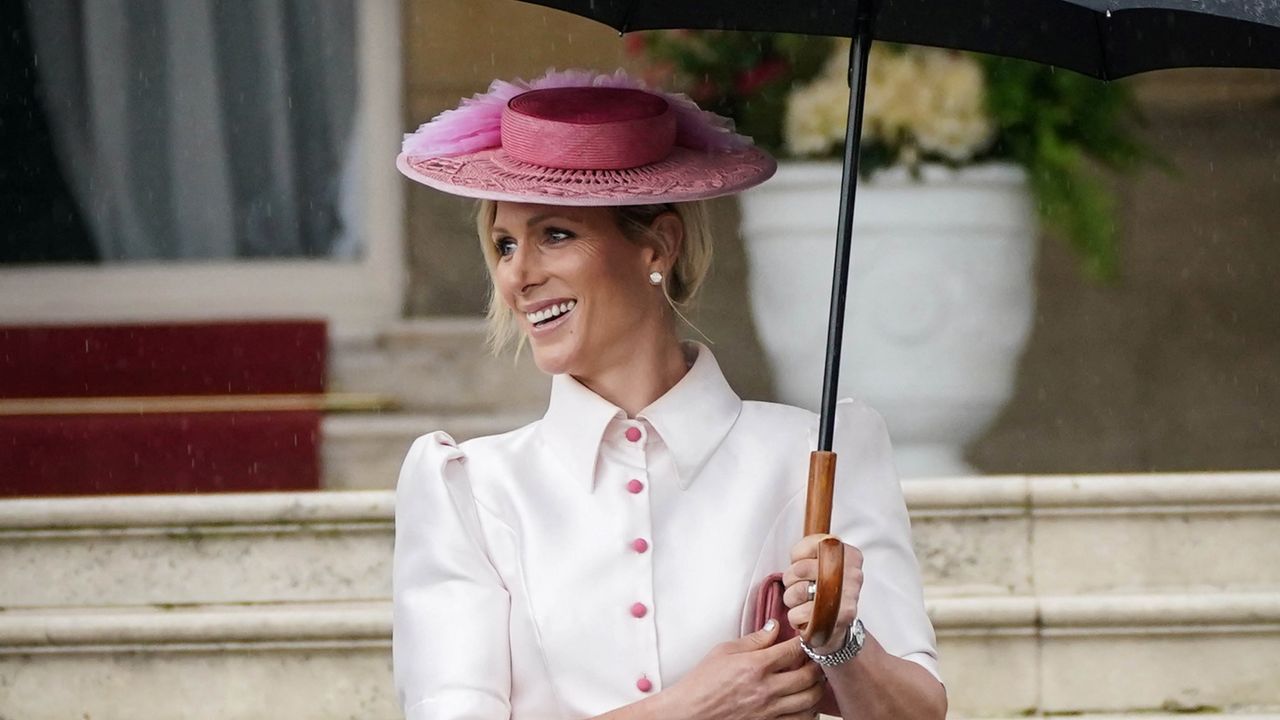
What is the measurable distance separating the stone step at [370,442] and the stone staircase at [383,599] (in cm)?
74

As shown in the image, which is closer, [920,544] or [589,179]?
[589,179]

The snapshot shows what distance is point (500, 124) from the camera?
2.15m

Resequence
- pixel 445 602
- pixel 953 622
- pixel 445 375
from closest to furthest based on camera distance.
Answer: pixel 445 602 → pixel 953 622 → pixel 445 375

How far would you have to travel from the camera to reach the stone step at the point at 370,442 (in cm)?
434

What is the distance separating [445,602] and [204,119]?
134 inches

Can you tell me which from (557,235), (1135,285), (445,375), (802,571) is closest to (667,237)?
(557,235)

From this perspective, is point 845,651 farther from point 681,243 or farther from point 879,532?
point 681,243

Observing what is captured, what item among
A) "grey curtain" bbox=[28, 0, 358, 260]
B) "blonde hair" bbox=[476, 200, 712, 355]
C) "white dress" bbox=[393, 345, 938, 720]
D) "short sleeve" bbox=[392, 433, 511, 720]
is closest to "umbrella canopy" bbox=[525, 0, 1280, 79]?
"blonde hair" bbox=[476, 200, 712, 355]

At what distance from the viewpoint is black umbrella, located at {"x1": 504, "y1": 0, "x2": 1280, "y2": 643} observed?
1913 mm

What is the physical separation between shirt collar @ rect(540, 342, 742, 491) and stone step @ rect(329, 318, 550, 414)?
97.4 inches

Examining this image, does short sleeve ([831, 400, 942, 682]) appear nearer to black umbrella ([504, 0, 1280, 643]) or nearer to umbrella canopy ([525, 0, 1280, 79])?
black umbrella ([504, 0, 1280, 643])

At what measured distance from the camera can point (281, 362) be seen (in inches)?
185

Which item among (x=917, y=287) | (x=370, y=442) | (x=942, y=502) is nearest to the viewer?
(x=942, y=502)

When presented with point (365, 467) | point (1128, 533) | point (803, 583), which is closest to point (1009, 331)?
point (1128, 533)
